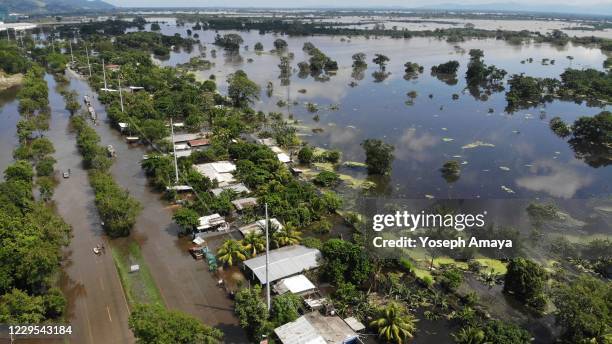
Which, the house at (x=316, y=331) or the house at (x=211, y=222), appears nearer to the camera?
the house at (x=316, y=331)

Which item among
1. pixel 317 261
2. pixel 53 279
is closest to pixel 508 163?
pixel 317 261

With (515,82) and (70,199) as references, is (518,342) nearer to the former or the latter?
(70,199)

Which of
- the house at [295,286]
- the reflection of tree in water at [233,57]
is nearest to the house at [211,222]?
the house at [295,286]

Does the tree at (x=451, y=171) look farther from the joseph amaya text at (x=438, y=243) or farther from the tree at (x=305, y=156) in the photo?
the joseph amaya text at (x=438, y=243)

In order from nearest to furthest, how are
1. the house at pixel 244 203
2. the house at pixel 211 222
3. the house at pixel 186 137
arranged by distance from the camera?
the house at pixel 211 222 → the house at pixel 244 203 → the house at pixel 186 137

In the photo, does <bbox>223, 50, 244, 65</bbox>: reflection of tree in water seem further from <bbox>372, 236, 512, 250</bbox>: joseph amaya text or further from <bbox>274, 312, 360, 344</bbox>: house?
<bbox>274, 312, 360, 344</bbox>: house
